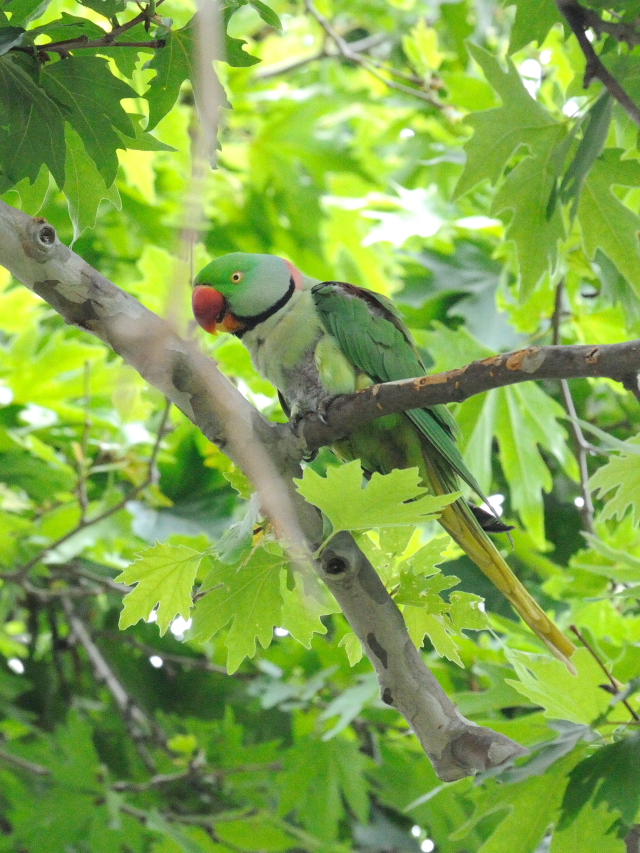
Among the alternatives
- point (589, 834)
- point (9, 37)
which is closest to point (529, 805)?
point (589, 834)

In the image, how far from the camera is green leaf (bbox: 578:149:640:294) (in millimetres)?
1778

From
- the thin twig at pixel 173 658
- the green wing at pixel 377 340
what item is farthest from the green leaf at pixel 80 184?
the thin twig at pixel 173 658

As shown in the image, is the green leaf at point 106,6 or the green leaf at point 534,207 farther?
the green leaf at point 534,207

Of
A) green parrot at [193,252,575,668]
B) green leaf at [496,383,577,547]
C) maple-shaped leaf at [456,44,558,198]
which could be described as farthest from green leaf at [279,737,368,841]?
A: maple-shaped leaf at [456,44,558,198]

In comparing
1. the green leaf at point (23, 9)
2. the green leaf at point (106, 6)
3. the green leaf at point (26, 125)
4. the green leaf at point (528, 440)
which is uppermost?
the green leaf at point (23, 9)

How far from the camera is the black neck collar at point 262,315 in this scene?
222 cm

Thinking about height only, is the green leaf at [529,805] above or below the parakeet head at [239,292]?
below

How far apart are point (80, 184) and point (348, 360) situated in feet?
2.47

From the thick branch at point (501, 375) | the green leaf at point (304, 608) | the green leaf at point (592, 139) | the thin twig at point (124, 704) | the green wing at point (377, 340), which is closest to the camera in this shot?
the thick branch at point (501, 375)

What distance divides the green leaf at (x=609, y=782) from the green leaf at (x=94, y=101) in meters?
1.23

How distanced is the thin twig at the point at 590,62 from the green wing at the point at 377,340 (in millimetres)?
727

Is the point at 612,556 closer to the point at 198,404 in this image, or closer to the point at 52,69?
the point at 198,404

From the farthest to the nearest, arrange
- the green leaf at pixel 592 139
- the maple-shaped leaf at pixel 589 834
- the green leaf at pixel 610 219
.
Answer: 1. the green leaf at pixel 610 219
2. the green leaf at pixel 592 139
3. the maple-shaped leaf at pixel 589 834

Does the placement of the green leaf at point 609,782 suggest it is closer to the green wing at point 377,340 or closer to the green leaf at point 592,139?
the green wing at point 377,340
